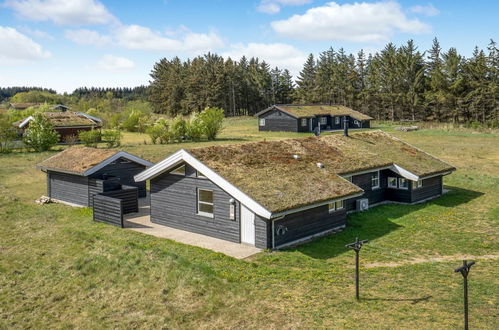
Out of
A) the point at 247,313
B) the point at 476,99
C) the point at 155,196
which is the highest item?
the point at 476,99

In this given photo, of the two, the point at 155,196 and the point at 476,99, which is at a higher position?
the point at 476,99

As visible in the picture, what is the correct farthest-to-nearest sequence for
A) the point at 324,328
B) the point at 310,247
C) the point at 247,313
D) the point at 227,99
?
1. the point at 227,99
2. the point at 310,247
3. the point at 247,313
4. the point at 324,328

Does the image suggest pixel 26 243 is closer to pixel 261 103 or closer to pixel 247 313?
pixel 247 313

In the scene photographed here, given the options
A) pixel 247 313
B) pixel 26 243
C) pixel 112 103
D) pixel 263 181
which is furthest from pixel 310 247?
pixel 112 103

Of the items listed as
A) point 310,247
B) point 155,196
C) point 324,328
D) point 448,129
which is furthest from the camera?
point 448,129

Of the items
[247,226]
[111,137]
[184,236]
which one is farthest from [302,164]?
[111,137]

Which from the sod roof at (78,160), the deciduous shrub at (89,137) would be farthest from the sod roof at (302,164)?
the deciduous shrub at (89,137)

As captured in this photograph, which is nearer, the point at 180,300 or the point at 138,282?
the point at 180,300

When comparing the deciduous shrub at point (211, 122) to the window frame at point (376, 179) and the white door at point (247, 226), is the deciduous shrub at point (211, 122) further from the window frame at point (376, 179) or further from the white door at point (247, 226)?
the white door at point (247, 226)

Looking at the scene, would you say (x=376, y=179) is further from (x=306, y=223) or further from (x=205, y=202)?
(x=205, y=202)
